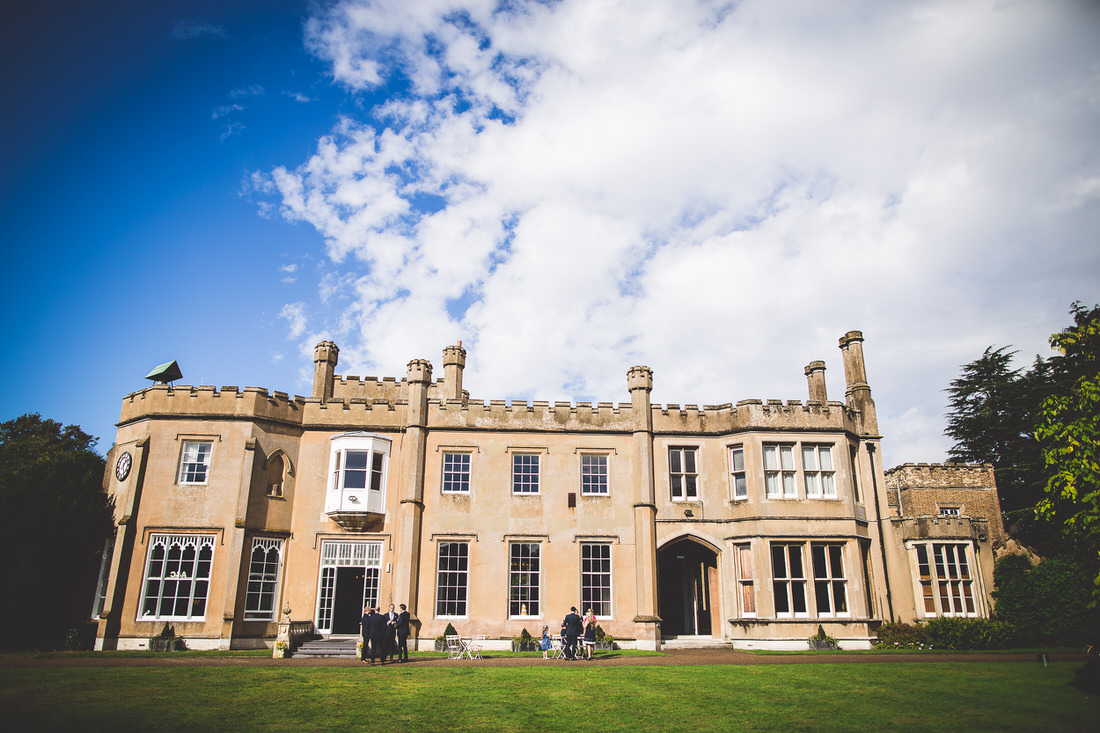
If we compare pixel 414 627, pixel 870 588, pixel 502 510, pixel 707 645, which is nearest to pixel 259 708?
pixel 414 627

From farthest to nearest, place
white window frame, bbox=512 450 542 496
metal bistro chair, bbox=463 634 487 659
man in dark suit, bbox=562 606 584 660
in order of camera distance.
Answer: white window frame, bbox=512 450 542 496
metal bistro chair, bbox=463 634 487 659
man in dark suit, bbox=562 606 584 660

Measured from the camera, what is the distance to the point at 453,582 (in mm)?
24641

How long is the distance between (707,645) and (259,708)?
57.8 ft

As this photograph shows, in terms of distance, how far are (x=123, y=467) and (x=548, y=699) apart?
2003 cm

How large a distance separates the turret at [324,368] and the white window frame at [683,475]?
1531 centimetres

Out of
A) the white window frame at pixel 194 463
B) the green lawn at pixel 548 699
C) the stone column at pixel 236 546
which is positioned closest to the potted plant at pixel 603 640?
the green lawn at pixel 548 699

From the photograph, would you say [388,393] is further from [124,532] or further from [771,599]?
[771,599]

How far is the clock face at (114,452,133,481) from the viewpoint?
24.6 metres

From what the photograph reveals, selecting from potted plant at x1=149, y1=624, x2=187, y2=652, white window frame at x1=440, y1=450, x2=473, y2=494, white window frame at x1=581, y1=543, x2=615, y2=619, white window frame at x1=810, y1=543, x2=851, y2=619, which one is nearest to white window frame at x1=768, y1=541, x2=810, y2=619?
white window frame at x1=810, y1=543, x2=851, y2=619

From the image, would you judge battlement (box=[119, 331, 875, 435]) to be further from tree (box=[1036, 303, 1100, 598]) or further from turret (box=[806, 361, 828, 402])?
tree (box=[1036, 303, 1100, 598])

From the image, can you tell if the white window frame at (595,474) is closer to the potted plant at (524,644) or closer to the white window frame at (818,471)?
the potted plant at (524,644)

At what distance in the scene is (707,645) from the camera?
24.8 m

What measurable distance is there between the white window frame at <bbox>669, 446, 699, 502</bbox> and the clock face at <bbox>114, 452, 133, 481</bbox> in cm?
2060

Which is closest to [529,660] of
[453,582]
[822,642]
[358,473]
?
[453,582]
